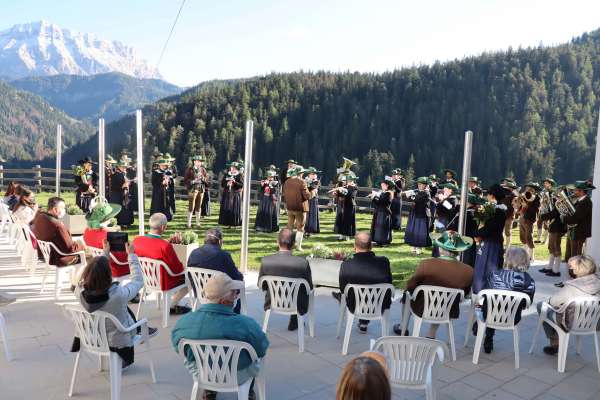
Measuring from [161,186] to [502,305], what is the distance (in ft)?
32.5

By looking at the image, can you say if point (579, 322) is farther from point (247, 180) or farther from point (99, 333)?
point (247, 180)

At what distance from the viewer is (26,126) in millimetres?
154875

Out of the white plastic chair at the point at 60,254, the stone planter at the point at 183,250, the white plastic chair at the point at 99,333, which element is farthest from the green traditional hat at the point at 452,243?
the white plastic chair at the point at 60,254

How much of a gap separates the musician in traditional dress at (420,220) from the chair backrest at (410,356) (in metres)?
7.05

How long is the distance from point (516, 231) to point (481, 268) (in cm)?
829

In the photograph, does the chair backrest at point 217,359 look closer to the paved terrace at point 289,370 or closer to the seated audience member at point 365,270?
the paved terrace at point 289,370

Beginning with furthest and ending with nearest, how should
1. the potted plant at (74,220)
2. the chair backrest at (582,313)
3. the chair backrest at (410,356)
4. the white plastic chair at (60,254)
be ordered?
1. the potted plant at (74,220)
2. the white plastic chair at (60,254)
3. the chair backrest at (582,313)
4. the chair backrest at (410,356)

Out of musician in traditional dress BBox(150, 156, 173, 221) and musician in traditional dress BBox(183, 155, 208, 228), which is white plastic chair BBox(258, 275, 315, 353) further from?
musician in traditional dress BBox(150, 156, 173, 221)

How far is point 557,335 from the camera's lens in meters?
4.96

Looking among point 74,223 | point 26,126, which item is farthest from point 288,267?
point 26,126

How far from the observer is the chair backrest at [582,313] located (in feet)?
14.7

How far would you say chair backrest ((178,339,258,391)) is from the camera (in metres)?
3.12

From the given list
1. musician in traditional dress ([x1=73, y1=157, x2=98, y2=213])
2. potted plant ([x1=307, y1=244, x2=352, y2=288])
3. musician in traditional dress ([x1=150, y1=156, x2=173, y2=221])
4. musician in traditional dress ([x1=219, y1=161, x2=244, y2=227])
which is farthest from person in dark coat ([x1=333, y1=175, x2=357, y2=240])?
musician in traditional dress ([x1=73, y1=157, x2=98, y2=213])

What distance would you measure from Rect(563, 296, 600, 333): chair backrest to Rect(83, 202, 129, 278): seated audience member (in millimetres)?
4635
